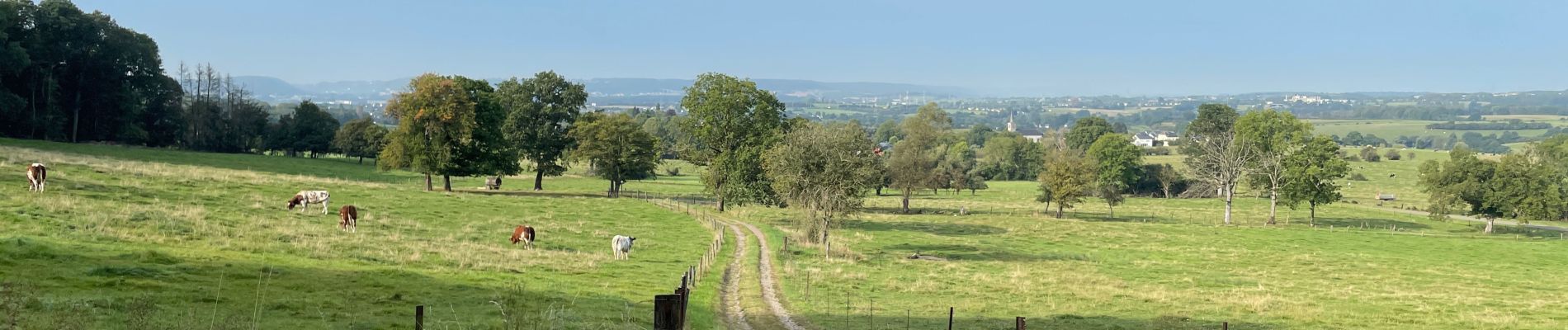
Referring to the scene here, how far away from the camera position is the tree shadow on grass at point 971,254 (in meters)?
45.3

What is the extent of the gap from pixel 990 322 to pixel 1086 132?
140562 mm

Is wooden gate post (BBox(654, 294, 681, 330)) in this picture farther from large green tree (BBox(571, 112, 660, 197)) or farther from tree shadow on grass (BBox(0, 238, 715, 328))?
large green tree (BBox(571, 112, 660, 197))

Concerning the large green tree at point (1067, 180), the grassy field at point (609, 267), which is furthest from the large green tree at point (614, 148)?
the large green tree at point (1067, 180)

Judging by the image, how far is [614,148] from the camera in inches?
2943

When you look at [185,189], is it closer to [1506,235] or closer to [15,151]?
[15,151]

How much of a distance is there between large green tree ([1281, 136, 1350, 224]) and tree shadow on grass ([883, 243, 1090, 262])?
39916 mm

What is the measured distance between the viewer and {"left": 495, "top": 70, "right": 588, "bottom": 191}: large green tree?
77625 mm

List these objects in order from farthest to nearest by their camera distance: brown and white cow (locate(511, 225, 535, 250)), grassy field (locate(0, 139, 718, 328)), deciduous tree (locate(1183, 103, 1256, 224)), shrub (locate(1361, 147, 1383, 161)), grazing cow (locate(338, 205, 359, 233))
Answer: shrub (locate(1361, 147, 1383, 161)), deciduous tree (locate(1183, 103, 1256, 224)), brown and white cow (locate(511, 225, 535, 250)), grazing cow (locate(338, 205, 359, 233)), grassy field (locate(0, 139, 718, 328))

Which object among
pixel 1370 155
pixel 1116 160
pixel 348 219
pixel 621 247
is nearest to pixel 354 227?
pixel 348 219

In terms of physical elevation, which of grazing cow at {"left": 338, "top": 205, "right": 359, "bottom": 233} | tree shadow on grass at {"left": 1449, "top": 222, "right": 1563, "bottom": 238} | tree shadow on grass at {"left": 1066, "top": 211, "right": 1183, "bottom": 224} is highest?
grazing cow at {"left": 338, "top": 205, "right": 359, "bottom": 233}

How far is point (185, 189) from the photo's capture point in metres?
42.8

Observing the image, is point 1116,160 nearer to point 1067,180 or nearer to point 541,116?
point 1067,180

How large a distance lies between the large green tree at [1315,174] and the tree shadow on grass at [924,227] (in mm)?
29795

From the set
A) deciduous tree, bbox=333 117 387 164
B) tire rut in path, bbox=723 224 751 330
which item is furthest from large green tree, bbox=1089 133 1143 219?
deciduous tree, bbox=333 117 387 164
